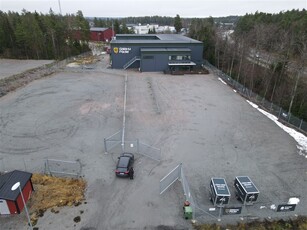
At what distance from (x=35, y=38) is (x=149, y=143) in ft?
163

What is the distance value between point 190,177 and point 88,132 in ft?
37.1

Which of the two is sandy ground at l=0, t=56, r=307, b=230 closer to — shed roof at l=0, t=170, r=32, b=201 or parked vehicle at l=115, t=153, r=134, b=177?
parked vehicle at l=115, t=153, r=134, b=177

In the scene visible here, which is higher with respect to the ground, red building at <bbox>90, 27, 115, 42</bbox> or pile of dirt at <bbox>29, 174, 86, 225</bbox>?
red building at <bbox>90, 27, 115, 42</bbox>

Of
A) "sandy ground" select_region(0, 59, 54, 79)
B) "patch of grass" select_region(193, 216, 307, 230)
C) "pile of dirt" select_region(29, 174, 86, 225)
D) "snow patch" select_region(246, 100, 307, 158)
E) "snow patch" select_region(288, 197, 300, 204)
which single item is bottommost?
"patch of grass" select_region(193, 216, 307, 230)

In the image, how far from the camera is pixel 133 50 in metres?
46.7

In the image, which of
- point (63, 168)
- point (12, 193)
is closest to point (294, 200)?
point (63, 168)

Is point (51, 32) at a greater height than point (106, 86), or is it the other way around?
point (51, 32)

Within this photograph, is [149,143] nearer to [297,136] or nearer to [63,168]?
[63,168]

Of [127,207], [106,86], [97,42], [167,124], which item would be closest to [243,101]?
[167,124]

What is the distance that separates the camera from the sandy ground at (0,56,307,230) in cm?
1392

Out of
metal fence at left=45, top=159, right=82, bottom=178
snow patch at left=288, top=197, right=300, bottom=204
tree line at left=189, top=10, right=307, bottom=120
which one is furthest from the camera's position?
tree line at left=189, top=10, right=307, bottom=120

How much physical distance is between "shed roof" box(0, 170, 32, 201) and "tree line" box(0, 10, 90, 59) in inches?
1988

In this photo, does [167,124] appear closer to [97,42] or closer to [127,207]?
[127,207]

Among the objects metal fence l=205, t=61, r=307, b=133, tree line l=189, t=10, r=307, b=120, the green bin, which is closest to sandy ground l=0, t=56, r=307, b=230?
the green bin
